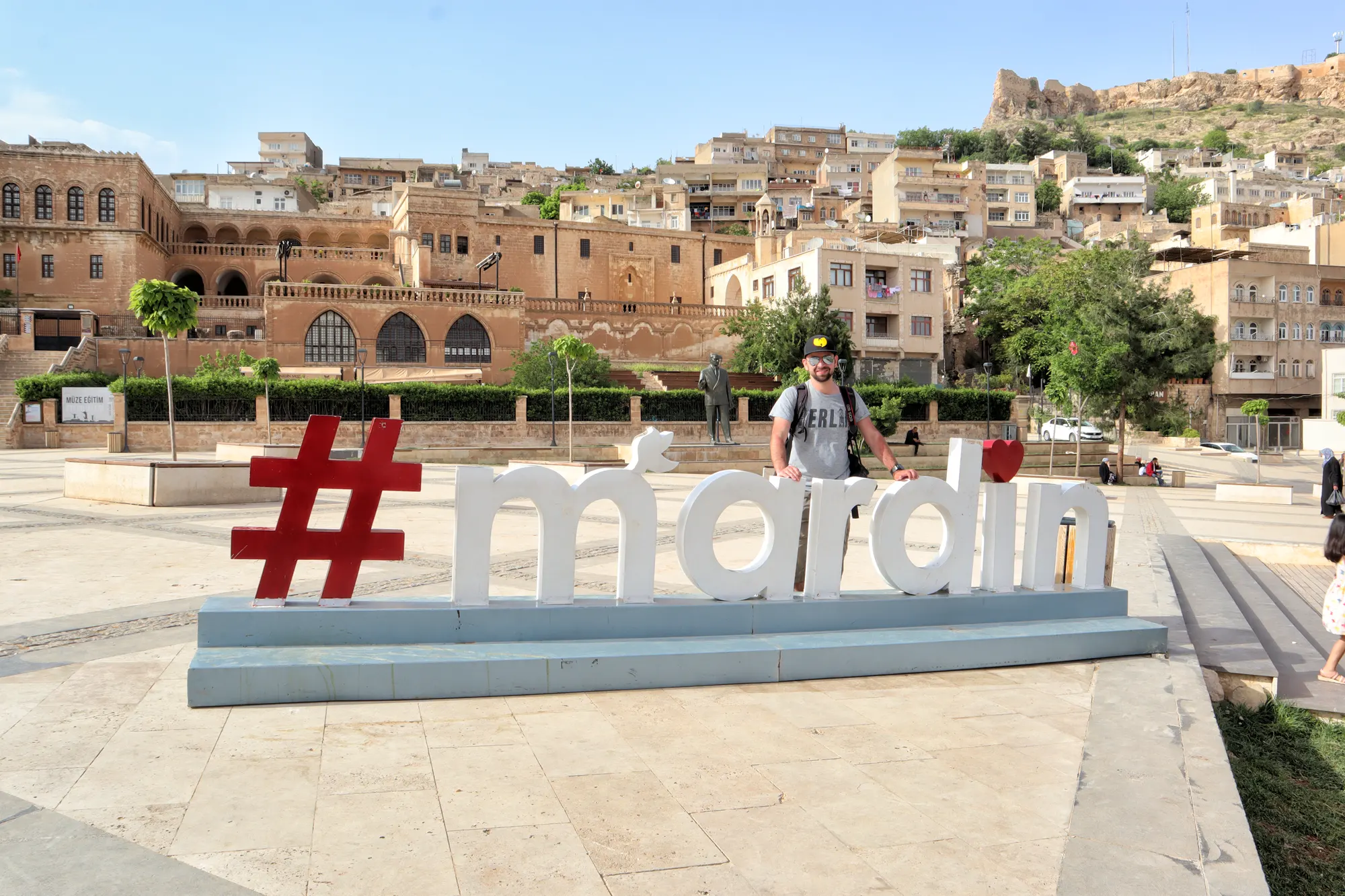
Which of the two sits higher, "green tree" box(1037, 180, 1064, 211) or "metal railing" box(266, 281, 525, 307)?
"green tree" box(1037, 180, 1064, 211)

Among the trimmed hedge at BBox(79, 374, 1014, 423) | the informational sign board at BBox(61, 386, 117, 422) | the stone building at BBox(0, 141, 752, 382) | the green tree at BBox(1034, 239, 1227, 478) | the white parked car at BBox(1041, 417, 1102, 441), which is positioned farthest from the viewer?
the stone building at BBox(0, 141, 752, 382)

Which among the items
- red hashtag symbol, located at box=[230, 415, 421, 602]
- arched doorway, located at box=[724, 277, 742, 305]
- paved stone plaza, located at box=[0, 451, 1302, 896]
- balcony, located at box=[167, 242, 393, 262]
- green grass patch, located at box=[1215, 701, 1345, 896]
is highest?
balcony, located at box=[167, 242, 393, 262]

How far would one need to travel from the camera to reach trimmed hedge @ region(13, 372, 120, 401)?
30312 millimetres

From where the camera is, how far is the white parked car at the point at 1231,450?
36156mm

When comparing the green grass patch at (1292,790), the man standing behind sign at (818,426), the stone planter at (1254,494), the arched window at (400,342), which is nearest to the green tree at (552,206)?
the arched window at (400,342)

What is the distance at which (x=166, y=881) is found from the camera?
2852mm

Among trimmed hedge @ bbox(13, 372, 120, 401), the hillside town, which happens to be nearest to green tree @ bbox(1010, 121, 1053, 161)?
the hillside town

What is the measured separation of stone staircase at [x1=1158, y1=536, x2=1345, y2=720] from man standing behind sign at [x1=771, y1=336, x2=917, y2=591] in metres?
2.87

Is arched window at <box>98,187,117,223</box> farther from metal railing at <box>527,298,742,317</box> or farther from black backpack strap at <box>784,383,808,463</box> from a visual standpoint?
black backpack strap at <box>784,383,808,463</box>

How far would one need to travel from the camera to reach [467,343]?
4325 centimetres

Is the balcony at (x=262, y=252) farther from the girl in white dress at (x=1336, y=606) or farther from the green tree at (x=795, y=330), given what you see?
the girl in white dress at (x=1336, y=606)

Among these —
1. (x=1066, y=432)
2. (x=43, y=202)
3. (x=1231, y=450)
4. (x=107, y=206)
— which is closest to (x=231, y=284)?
(x=107, y=206)

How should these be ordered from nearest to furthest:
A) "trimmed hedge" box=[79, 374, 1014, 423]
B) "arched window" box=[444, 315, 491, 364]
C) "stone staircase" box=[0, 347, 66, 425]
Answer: "trimmed hedge" box=[79, 374, 1014, 423]
"stone staircase" box=[0, 347, 66, 425]
"arched window" box=[444, 315, 491, 364]

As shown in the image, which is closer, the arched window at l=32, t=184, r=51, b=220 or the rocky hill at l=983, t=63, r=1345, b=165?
the arched window at l=32, t=184, r=51, b=220
